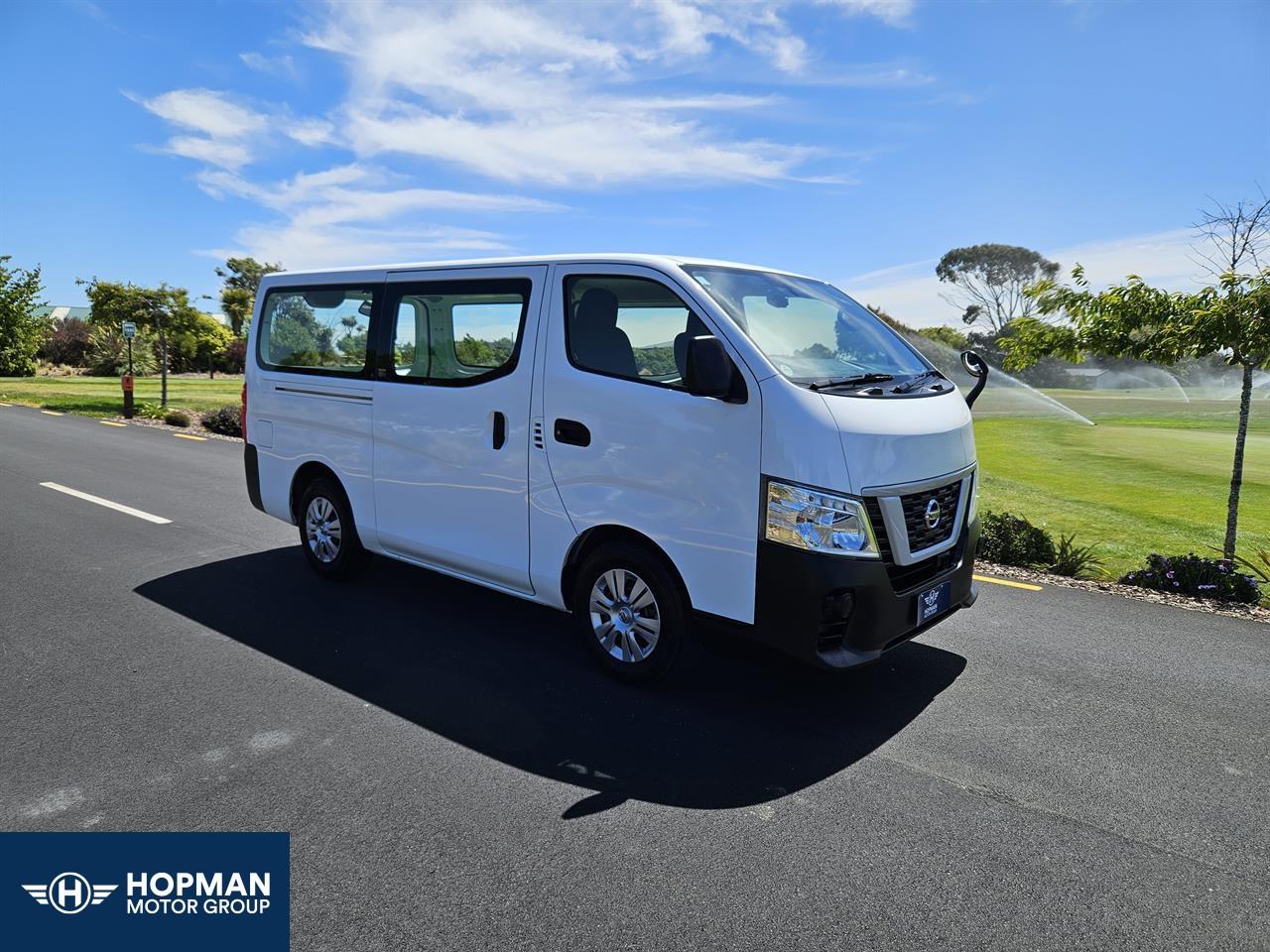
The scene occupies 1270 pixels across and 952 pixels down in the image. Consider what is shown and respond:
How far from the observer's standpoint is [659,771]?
3432 millimetres

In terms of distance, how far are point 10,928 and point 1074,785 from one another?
3.89 m

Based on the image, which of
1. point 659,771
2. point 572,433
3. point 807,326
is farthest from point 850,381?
point 659,771

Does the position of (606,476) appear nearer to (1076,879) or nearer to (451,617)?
(451,617)

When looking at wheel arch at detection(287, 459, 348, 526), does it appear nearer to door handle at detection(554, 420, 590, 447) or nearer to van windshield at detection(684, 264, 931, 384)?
door handle at detection(554, 420, 590, 447)

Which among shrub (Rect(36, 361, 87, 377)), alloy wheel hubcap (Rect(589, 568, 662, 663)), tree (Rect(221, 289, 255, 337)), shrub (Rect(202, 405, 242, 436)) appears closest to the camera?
alloy wheel hubcap (Rect(589, 568, 662, 663))

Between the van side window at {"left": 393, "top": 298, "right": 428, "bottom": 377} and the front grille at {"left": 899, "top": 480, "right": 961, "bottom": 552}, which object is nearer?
the front grille at {"left": 899, "top": 480, "right": 961, "bottom": 552}

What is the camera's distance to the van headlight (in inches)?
138

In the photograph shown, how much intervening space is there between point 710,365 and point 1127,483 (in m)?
12.5

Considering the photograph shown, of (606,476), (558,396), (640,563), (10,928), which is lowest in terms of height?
(10,928)

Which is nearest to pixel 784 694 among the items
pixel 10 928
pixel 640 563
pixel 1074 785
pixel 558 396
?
pixel 640 563

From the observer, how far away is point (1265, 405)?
33000mm

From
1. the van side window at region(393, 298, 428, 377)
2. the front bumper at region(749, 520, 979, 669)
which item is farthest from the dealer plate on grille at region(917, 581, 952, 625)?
the van side window at region(393, 298, 428, 377)

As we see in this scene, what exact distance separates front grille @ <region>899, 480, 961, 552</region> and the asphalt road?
34.2 inches

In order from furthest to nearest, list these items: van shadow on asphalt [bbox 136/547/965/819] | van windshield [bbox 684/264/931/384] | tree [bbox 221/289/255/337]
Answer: tree [bbox 221/289/255/337], van windshield [bbox 684/264/931/384], van shadow on asphalt [bbox 136/547/965/819]
